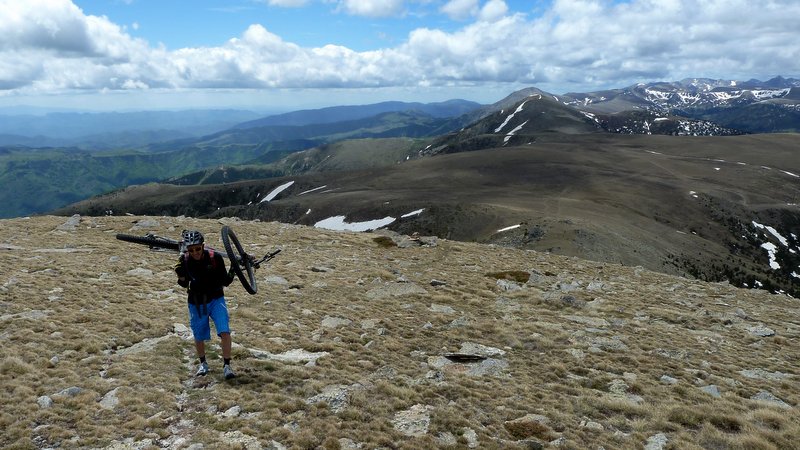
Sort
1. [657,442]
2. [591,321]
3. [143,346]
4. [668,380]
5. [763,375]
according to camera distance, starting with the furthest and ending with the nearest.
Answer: [591,321], [763,375], [143,346], [668,380], [657,442]

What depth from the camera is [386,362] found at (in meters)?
12.8

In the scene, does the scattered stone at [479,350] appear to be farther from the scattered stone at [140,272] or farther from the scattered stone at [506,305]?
the scattered stone at [140,272]

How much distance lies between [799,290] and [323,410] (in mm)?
82732

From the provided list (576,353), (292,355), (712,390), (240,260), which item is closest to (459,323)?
(576,353)

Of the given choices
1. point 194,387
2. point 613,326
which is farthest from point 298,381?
point 613,326

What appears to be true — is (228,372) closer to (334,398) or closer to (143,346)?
(334,398)

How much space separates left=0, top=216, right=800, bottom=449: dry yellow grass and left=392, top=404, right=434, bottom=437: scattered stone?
0.06 metres

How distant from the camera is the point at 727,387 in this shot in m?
12.2

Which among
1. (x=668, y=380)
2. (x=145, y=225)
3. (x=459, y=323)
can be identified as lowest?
(x=459, y=323)

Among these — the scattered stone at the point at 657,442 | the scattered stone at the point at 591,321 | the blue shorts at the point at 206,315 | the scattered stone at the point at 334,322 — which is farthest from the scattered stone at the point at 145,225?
the scattered stone at the point at 657,442

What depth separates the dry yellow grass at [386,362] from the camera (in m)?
9.21

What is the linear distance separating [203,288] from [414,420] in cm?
595

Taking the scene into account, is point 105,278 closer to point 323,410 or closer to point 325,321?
point 325,321

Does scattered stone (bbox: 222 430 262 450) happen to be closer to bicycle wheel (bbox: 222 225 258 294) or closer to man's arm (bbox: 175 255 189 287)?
bicycle wheel (bbox: 222 225 258 294)
